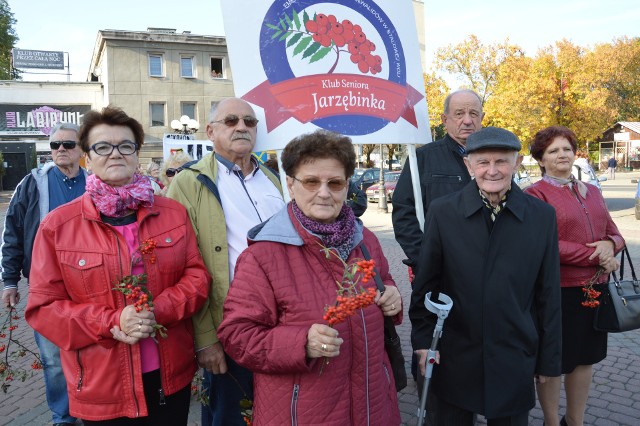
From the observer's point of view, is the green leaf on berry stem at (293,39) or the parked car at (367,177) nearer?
the green leaf on berry stem at (293,39)

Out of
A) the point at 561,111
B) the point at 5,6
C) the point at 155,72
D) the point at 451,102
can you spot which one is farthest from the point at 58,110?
the point at 451,102

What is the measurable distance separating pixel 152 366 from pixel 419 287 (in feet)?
4.58

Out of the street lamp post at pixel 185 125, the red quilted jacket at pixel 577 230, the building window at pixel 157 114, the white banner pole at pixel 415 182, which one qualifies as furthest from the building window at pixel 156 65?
the red quilted jacket at pixel 577 230

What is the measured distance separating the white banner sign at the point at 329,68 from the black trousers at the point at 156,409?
1397 mm

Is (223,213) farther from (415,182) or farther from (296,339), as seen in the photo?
(415,182)

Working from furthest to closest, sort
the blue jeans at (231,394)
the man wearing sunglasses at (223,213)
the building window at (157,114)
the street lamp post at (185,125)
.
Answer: the building window at (157,114), the street lamp post at (185,125), the blue jeans at (231,394), the man wearing sunglasses at (223,213)

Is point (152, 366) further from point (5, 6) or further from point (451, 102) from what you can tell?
point (5, 6)

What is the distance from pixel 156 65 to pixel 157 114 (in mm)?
3273

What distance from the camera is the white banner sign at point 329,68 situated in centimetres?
280

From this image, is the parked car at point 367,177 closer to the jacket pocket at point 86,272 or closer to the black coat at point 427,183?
the black coat at point 427,183

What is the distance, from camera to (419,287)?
2.62m

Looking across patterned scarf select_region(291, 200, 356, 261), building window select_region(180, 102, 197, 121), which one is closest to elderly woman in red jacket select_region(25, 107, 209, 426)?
patterned scarf select_region(291, 200, 356, 261)

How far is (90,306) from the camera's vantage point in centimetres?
214

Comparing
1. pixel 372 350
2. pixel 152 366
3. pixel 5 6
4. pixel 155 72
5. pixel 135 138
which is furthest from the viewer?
pixel 5 6
